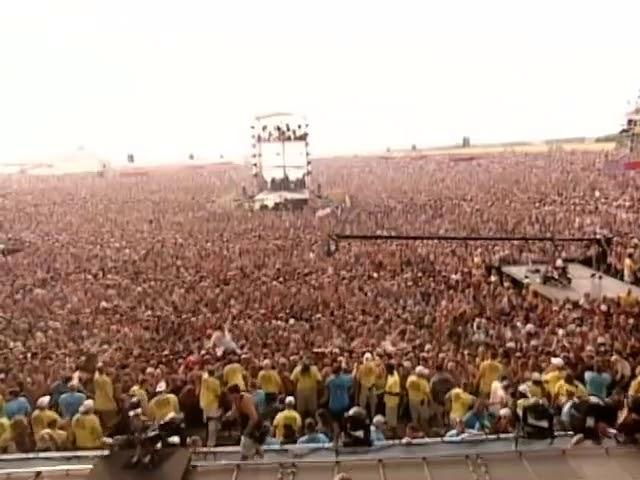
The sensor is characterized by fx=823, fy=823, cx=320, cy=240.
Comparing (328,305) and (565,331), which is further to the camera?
(328,305)

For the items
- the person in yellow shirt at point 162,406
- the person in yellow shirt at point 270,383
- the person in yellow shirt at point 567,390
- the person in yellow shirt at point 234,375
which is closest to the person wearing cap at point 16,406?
the person in yellow shirt at point 162,406

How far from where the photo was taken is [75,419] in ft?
15.4

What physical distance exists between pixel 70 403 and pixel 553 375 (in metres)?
3.12

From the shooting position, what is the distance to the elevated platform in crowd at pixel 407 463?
12.1 ft

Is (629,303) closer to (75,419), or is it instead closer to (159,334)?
(159,334)

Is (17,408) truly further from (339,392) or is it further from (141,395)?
(339,392)

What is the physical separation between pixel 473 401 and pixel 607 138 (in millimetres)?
5189

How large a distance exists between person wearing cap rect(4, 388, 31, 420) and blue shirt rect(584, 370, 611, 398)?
11.9ft

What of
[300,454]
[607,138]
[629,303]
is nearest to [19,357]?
[300,454]

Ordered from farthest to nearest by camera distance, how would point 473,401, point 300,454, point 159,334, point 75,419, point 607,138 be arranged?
point 607,138 < point 159,334 < point 473,401 < point 75,419 < point 300,454

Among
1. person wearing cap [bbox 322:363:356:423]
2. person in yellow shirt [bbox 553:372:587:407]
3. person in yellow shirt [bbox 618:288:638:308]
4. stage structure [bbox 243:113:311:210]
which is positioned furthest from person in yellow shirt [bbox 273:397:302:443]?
person in yellow shirt [bbox 618:288:638:308]

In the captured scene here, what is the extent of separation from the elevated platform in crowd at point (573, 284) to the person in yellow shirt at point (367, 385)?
3003 millimetres

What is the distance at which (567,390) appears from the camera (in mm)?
5008

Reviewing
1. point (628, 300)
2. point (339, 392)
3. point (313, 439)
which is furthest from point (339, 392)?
point (628, 300)
